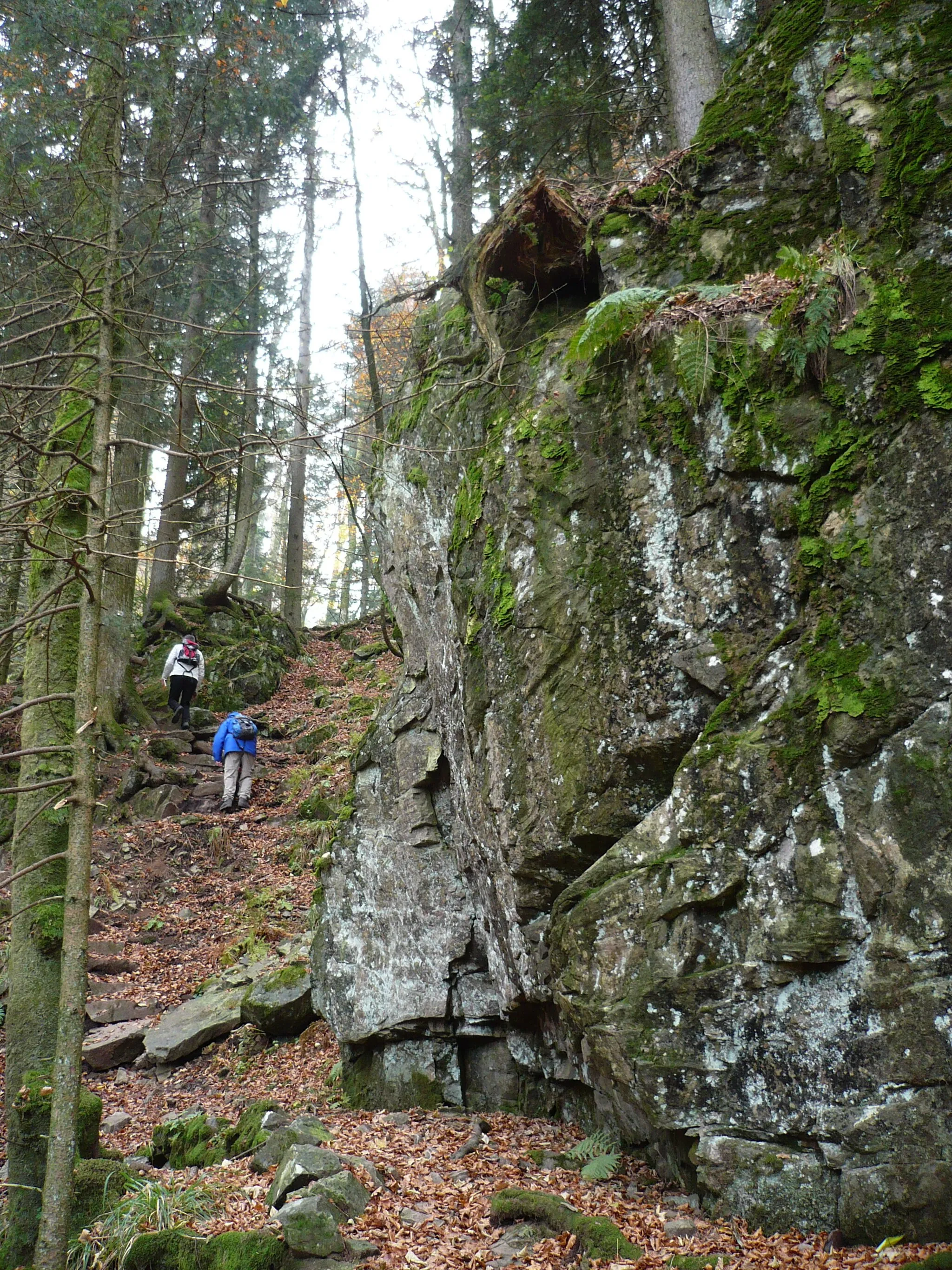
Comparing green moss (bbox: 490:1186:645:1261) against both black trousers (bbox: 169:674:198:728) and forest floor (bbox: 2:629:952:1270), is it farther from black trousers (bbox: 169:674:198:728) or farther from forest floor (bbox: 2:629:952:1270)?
black trousers (bbox: 169:674:198:728)

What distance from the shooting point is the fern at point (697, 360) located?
16.9ft

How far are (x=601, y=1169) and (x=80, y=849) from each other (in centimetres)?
396

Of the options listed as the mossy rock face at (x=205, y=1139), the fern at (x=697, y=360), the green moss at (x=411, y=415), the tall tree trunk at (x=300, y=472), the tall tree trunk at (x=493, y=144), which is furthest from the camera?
the tall tree trunk at (x=300, y=472)

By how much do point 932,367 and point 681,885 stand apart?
333cm

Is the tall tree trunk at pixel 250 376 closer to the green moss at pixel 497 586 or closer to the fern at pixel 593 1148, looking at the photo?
the green moss at pixel 497 586

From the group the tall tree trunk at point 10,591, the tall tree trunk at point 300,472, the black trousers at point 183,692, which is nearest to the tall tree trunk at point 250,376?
the tall tree trunk at point 300,472

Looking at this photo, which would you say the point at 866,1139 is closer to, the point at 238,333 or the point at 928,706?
Answer: the point at 928,706

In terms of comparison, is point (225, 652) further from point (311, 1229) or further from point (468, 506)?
point (311, 1229)

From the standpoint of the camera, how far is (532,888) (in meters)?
5.93

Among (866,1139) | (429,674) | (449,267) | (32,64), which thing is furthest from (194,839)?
(32,64)

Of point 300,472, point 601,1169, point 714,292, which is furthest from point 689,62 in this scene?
point 300,472

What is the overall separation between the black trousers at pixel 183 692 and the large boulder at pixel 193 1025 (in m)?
6.85

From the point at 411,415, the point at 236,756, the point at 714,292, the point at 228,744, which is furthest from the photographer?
the point at 236,756

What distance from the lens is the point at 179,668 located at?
14867 millimetres
